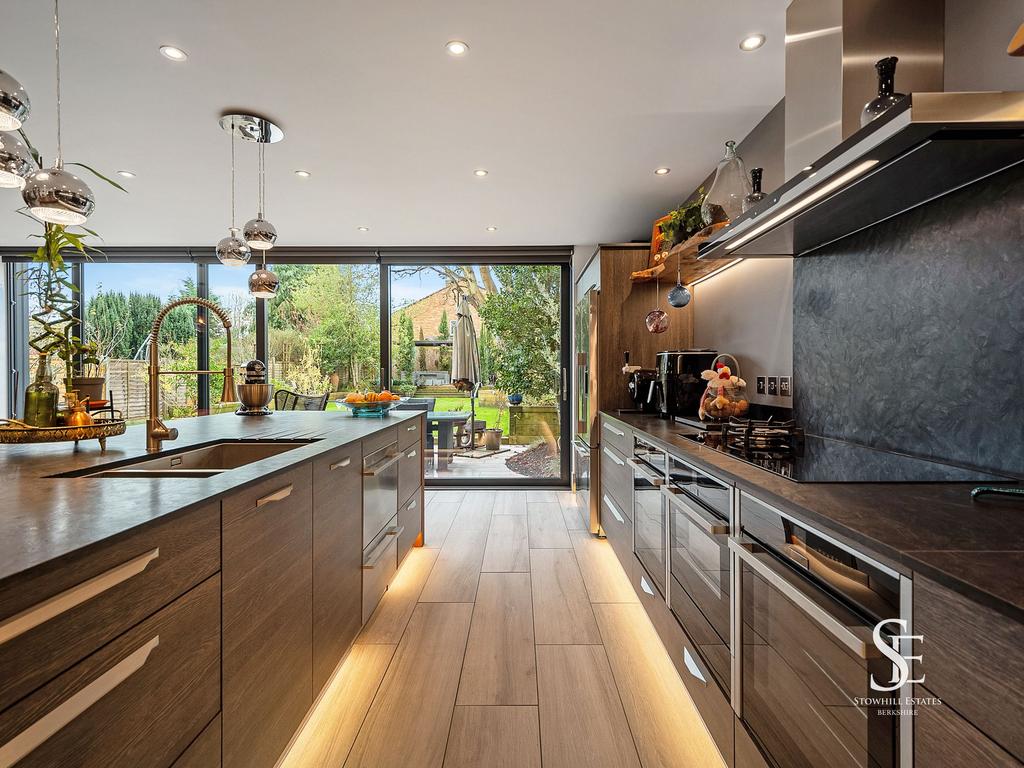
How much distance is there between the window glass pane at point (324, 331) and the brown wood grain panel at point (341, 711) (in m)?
3.43

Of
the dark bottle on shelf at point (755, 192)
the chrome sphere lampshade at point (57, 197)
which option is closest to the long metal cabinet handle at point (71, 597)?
the chrome sphere lampshade at point (57, 197)

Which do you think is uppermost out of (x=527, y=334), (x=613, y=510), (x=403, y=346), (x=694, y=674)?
(x=527, y=334)

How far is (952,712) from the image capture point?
626 millimetres

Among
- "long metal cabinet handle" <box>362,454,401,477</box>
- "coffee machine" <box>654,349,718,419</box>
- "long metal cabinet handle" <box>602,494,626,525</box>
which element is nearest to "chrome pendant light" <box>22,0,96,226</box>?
"long metal cabinet handle" <box>362,454,401,477</box>

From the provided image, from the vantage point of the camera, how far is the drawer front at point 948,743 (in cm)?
57

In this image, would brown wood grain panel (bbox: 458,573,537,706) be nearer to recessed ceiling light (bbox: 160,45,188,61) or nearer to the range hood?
the range hood

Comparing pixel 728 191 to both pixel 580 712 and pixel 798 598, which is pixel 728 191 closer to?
pixel 798 598

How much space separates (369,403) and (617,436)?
1.49 m

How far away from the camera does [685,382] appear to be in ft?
9.75

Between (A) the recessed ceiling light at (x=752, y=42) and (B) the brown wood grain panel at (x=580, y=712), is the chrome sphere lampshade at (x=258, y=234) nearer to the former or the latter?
(A) the recessed ceiling light at (x=752, y=42)

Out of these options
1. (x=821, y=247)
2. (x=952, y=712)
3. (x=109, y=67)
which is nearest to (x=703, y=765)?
(x=952, y=712)

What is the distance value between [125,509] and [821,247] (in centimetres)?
239

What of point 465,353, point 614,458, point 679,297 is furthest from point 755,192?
point 465,353

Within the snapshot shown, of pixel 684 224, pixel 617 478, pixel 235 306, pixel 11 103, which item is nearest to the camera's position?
pixel 11 103
